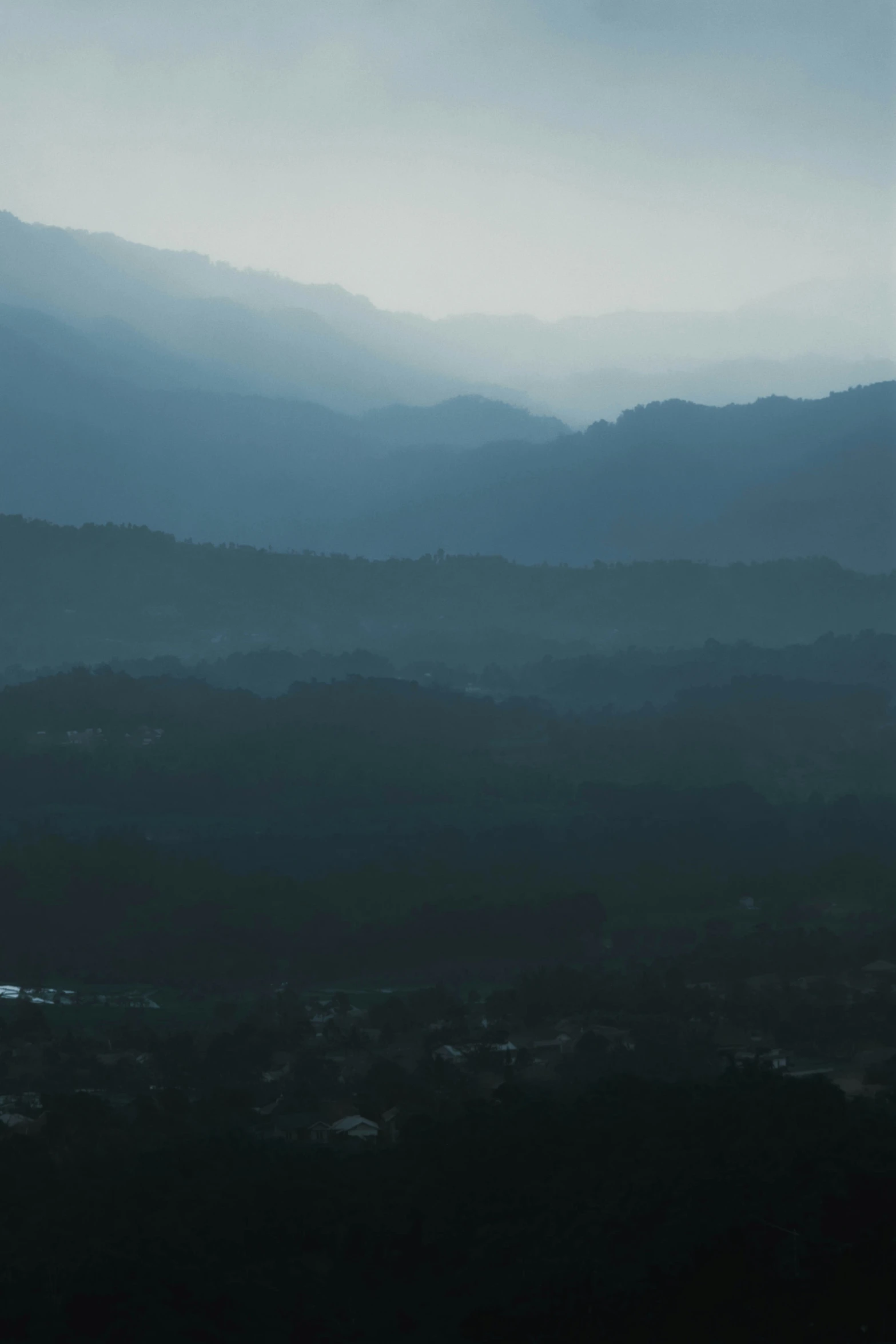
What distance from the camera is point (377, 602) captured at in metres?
129

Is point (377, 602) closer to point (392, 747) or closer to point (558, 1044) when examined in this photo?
point (392, 747)

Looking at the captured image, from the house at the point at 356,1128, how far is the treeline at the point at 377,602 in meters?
87.5

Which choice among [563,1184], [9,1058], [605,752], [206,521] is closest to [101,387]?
[206,521]

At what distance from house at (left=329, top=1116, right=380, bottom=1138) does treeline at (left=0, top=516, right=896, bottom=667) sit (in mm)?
87470

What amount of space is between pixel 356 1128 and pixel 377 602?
3894 inches

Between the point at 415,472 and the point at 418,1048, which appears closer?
the point at 418,1048

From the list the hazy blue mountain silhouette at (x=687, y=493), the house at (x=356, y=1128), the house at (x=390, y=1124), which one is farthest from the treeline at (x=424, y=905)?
Result: the hazy blue mountain silhouette at (x=687, y=493)

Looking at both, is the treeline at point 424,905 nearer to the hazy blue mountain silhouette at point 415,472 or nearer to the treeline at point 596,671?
the treeline at point 596,671

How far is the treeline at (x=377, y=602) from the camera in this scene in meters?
121

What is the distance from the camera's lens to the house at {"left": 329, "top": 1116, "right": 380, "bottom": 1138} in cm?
3111

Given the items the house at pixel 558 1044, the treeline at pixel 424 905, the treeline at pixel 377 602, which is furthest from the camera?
the treeline at pixel 377 602

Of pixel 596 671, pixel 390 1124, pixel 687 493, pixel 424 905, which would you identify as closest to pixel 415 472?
pixel 687 493

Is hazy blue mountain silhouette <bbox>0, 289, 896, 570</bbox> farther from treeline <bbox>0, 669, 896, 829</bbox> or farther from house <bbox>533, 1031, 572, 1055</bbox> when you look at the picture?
house <bbox>533, 1031, 572, 1055</bbox>

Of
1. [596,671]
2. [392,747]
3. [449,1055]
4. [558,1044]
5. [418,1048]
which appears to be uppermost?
[596,671]
